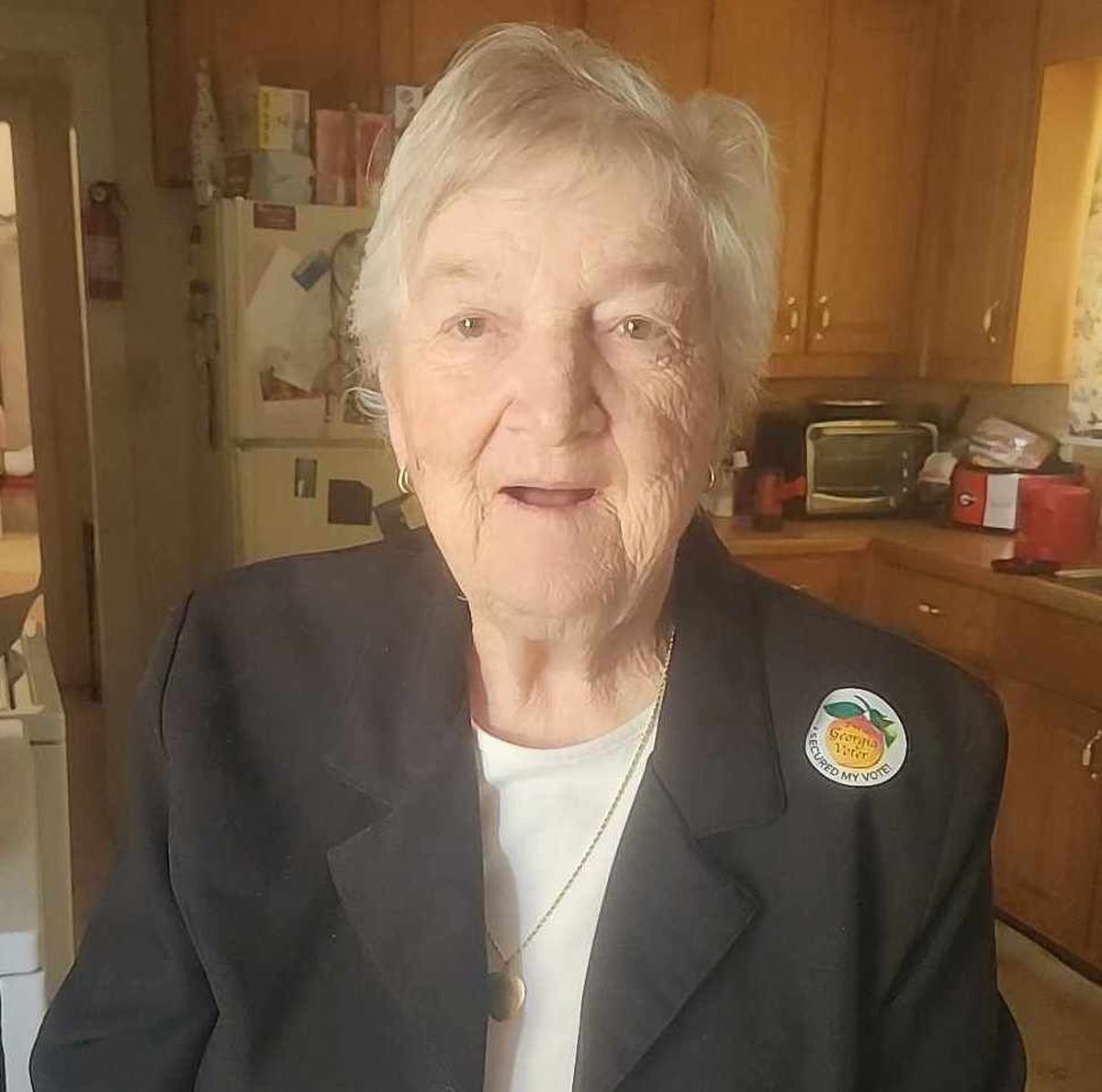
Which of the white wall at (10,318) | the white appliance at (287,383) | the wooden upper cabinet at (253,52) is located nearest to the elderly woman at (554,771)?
the white appliance at (287,383)

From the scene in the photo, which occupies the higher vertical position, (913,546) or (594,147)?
(594,147)

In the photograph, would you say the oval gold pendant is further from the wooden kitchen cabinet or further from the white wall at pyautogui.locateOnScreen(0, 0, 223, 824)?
the wooden kitchen cabinet

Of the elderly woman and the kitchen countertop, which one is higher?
→ the elderly woman

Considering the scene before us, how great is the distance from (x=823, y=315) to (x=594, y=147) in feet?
9.13

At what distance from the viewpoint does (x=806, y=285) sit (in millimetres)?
3471

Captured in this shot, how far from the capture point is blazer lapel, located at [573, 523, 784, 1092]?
2.85 feet

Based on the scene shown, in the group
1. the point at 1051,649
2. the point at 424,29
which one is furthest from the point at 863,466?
the point at 424,29

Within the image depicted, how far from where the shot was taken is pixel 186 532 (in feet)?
10.8

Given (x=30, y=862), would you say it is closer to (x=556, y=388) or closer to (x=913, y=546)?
(x=556, y=388)

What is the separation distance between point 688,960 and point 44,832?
0.88m

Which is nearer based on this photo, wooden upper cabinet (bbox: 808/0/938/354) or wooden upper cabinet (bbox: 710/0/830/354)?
wooden upper cabinet (bbox: 710/0/830/354)

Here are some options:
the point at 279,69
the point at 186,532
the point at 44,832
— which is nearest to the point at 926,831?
the point at 44,832

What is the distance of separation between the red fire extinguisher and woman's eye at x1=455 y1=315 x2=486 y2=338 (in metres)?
2.48

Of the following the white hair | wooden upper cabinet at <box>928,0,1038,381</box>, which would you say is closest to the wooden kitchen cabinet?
wooden upper cabinet at <box>928,0,1038,381</box>
